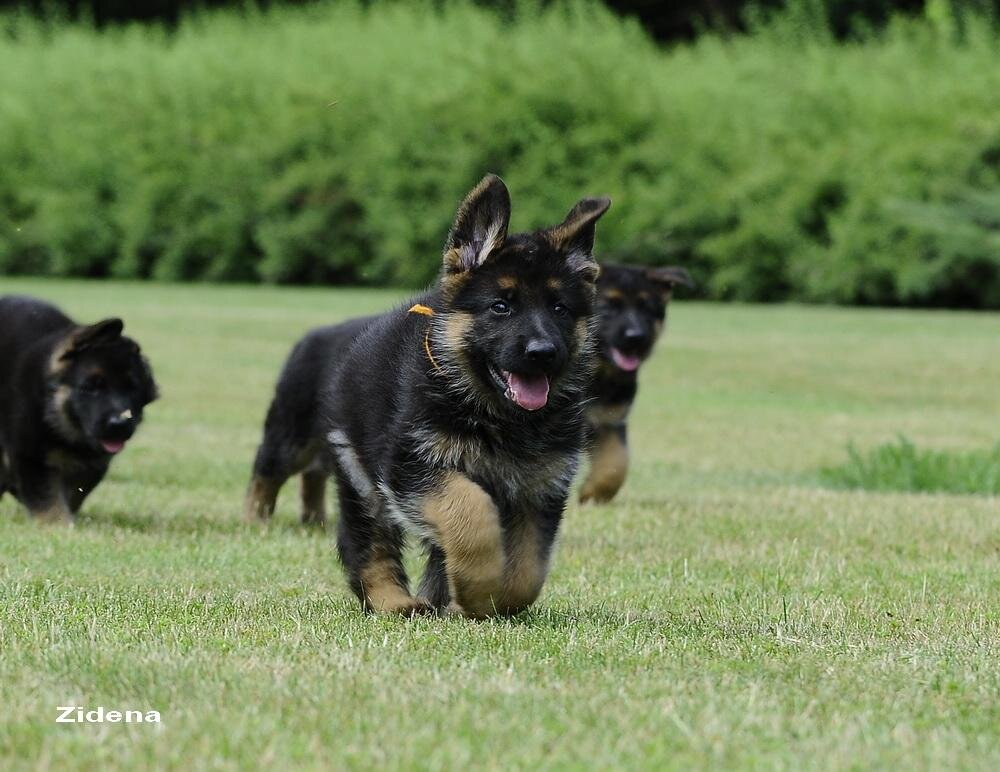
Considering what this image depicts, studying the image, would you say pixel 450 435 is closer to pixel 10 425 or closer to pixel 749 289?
pixel 10 425

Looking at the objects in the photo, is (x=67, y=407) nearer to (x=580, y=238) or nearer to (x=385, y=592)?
(x=385, y=592)

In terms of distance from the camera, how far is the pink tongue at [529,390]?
5.36 m

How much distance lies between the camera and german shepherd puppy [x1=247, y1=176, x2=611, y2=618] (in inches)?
209

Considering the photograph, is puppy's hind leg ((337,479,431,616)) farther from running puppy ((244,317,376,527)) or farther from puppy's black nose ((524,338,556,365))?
running puppy ((244,317,376,527))

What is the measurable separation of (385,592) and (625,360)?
471 cm

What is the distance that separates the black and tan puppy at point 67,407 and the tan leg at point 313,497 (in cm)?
99

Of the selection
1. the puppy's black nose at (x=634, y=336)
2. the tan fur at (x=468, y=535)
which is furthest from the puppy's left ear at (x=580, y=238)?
the puppy's black nose at (x=634, y=336)

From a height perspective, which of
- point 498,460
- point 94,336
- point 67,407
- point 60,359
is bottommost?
point 67,407

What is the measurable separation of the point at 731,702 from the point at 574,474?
5.18 feet

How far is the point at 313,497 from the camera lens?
898 centimetres

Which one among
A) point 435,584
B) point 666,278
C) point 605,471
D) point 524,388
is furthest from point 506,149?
point 524,388

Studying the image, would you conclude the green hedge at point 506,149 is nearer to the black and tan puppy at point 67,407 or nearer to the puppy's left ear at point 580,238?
the black and tan puppy at point 67,407

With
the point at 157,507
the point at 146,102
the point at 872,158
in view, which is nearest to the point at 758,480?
the point at 157,507

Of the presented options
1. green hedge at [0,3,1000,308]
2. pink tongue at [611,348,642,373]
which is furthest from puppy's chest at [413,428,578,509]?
green hedge at [0,3,1000,308]
